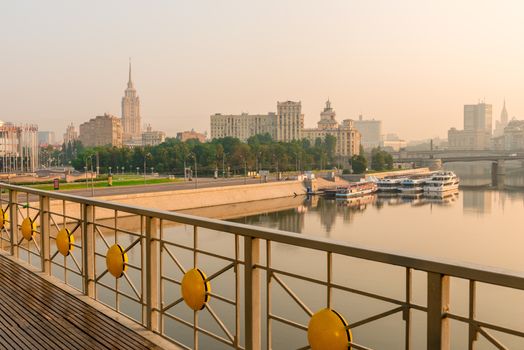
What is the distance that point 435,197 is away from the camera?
71.7m

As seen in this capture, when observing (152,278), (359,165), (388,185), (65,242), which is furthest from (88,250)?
(359,165)

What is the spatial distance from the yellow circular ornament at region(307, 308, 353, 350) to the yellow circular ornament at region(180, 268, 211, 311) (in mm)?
Answer: 1351

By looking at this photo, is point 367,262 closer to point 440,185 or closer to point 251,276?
point 251,276

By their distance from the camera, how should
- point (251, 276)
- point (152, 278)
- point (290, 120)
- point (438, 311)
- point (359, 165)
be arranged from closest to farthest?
point (438, 311)
point (251, 276)
point (152, 278)
point (359, 165)
point (290, 120)

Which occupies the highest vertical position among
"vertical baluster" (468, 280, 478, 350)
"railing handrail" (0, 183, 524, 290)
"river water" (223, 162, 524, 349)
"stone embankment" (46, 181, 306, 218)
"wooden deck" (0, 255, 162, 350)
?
"railing handrail" (0, 183, 524, 290)

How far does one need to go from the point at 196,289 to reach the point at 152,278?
0.82 metres

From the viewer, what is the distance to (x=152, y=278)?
4.96m

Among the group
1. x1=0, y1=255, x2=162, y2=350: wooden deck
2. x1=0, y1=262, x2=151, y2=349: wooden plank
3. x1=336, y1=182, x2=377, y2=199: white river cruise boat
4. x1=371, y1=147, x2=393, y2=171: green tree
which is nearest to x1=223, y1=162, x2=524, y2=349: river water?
x1=336, y1=182, x2=377, y2=199: white river cruise boat

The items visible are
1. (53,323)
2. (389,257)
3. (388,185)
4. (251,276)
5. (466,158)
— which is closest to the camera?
(389,257)

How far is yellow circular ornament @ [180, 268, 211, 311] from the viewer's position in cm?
427

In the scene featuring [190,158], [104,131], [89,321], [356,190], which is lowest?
[356,190]

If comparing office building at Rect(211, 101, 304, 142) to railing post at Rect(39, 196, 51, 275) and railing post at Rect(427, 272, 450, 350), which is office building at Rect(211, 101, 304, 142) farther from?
railing post at Rect(427, 272, 450, 350)

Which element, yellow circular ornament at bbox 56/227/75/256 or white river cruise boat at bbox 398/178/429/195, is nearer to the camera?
yellow circular ornament at bbox 56/227/75/256

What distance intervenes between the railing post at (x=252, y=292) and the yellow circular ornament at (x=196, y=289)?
21.2 inches
